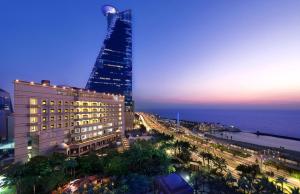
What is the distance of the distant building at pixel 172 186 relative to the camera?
30.0 m

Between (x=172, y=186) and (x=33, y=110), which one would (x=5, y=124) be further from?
(x=172, y=186)

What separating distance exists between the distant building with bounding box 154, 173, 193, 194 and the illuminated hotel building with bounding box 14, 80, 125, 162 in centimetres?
3953

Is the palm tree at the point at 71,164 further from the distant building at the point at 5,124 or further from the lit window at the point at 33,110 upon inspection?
the distant building at the point at 5,124

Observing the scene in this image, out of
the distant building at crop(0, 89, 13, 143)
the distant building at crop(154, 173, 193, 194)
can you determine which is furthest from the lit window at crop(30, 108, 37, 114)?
the distant building at crop(0, 89, 13, 143)

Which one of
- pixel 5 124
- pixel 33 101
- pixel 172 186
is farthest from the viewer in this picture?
pixel 5 124

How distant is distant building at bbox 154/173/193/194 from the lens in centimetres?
2998

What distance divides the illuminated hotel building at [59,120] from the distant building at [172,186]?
39534mm

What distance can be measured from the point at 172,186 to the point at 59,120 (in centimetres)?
4900

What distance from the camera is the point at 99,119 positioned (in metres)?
89.9

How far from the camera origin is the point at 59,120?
66.4 meters

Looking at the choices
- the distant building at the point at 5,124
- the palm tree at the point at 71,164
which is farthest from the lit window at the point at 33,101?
the distant building at the point at 5,124

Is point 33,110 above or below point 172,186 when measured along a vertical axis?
above

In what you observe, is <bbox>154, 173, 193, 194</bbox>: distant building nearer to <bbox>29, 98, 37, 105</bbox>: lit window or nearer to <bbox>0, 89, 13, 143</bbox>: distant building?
<bbox>29, 98, 37, 105</bbox>: lit window

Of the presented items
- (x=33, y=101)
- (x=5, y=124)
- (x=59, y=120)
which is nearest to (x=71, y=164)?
(x=33, y=101)
